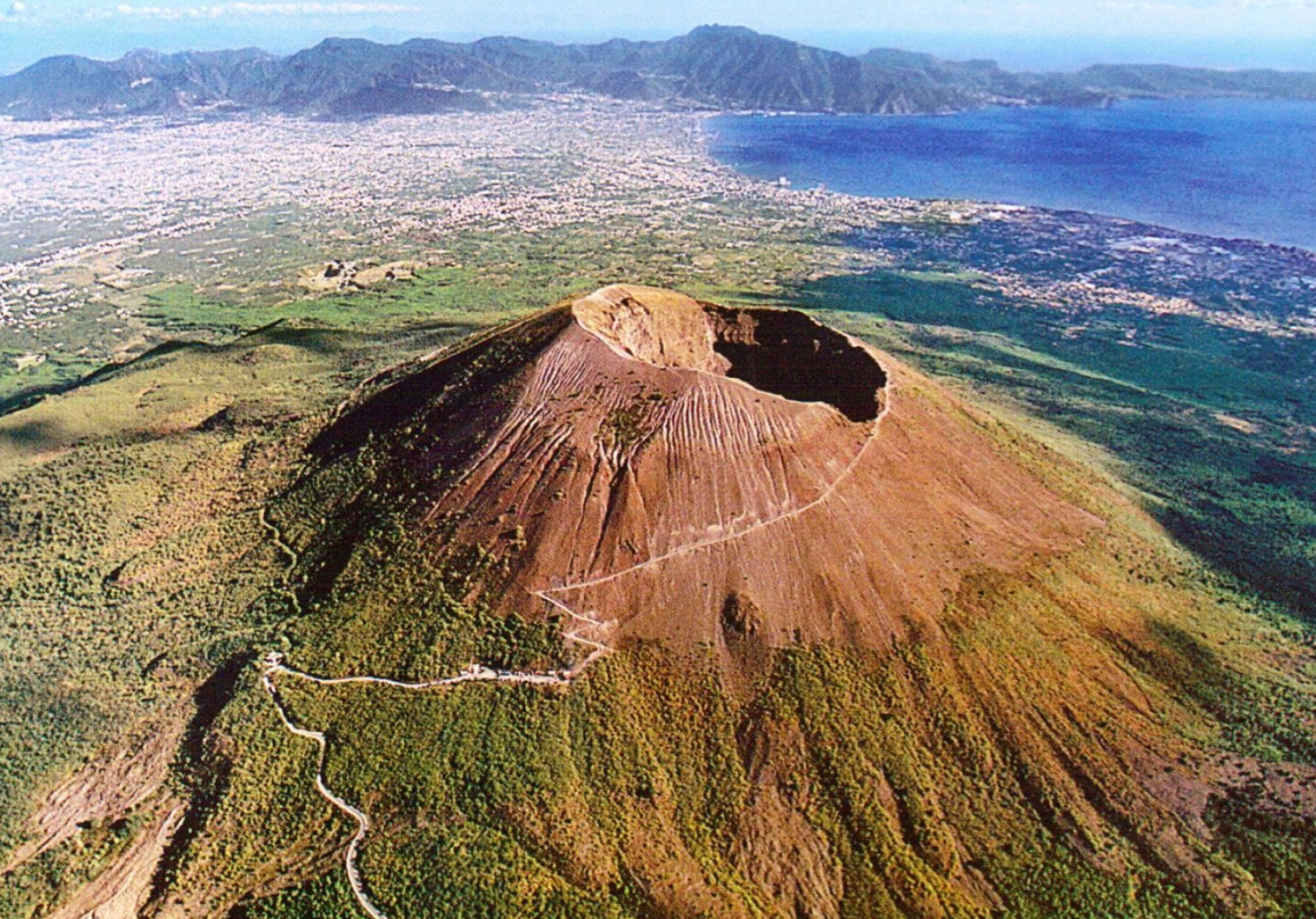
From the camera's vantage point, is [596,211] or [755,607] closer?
[755,607]

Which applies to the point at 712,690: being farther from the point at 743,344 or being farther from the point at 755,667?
the point at 743,344

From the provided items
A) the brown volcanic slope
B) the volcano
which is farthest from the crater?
the volcano

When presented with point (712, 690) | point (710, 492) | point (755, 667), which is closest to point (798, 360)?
point (710, 492)

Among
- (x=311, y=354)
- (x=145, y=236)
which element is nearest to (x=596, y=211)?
(x=145, y=236)

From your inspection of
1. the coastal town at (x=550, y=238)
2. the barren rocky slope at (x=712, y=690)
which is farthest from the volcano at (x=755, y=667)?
the coastal town at (x=550, y=238)

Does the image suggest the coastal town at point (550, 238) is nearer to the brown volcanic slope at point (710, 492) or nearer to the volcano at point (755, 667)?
the brown volcanic slope at point (710, 492)

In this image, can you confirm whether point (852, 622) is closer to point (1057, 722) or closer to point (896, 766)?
point (896, 766)
